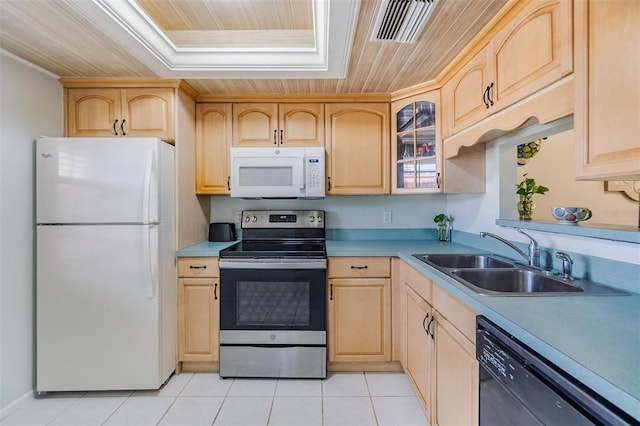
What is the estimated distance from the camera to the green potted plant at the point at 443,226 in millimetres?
2598

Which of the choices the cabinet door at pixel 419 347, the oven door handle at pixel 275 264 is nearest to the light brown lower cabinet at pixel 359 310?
the oven door handle at pixel 275 264

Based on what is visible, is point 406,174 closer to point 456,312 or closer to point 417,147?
point 417,147

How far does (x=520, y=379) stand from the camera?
82 centimetres

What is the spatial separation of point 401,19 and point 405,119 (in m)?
0.99

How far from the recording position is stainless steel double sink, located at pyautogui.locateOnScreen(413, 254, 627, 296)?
1166 mm

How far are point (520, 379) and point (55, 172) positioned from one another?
2.53m

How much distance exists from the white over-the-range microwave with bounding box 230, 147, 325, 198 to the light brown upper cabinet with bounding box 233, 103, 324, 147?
163 mm

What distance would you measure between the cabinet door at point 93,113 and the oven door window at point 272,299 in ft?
4.51

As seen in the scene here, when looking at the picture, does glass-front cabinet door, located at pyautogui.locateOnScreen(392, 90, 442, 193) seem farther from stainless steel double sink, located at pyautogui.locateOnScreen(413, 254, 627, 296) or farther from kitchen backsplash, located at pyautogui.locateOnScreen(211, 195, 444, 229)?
stainless steel double sink, located at pyautogui.locateOnScreen(413, 254, 627, 296)

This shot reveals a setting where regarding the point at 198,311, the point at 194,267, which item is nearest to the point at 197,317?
the point at 198,311

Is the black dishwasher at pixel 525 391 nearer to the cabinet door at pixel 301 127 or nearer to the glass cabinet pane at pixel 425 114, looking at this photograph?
the glass cabinet pane at pixel 425 114

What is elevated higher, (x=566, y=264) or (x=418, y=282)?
(x=566, y=264)

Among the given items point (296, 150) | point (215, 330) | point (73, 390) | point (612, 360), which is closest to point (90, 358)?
point (73, 390)

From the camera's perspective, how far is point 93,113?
2.19 meters
